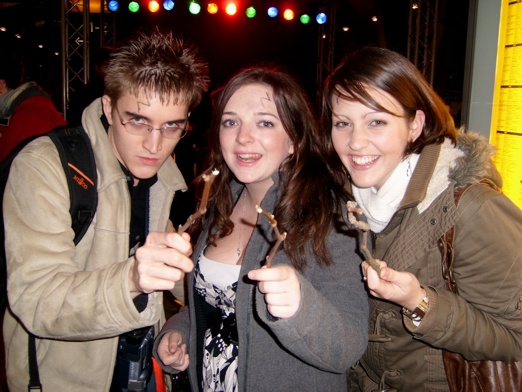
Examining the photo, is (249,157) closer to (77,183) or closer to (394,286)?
(77,183)

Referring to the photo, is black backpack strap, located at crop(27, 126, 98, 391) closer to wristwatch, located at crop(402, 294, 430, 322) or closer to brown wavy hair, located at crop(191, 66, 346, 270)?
brown wavy hair, located at crop(191, 66, 346, 270)

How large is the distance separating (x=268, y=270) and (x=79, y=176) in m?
1.01

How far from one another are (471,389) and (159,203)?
1.74 m

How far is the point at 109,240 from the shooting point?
186cm

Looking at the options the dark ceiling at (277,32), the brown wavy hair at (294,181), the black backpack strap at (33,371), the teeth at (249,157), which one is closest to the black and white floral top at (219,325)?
the brown wavy hair at (294,181)

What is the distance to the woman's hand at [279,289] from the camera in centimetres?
132

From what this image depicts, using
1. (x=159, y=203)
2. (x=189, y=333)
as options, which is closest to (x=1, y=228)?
(x=159, y=203)

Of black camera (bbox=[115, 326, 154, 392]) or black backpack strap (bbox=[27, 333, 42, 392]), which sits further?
black camera (bbox=[115, 326, 154, 392])

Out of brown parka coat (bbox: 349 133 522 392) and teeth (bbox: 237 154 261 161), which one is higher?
teeth (bbox: 237 154 261 161)

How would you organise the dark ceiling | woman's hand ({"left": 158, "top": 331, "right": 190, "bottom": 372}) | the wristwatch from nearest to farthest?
the wristwatch → woman's hand ({"left": 158, "top": 331, "right": 190, "bottom": 372}) → the dark ceiling

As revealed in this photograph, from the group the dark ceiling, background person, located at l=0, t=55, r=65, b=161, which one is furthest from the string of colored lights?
background person, located at l=0, t=55, r=65, b=161

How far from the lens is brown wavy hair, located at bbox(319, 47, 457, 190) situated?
186 centimetres

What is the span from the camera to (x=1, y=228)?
1755 millimetres

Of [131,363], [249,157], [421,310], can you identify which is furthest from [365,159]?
[131,363]
